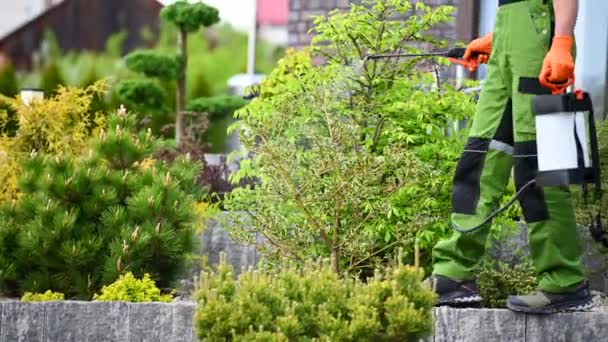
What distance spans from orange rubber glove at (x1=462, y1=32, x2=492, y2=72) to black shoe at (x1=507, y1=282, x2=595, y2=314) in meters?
1.04

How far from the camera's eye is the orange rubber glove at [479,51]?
232 inches

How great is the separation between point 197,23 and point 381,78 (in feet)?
22.6

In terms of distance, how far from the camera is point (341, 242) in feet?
20.6

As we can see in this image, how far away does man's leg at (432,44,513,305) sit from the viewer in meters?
5.58

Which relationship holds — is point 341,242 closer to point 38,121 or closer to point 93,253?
point 93,253

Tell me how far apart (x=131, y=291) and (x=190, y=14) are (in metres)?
7.44

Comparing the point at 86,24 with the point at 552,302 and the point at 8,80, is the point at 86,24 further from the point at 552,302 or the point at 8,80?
the point at 552,302

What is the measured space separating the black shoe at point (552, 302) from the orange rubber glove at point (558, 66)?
0.83 meters

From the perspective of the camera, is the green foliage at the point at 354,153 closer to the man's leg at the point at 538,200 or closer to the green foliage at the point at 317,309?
the man's leg at the point at 538,200

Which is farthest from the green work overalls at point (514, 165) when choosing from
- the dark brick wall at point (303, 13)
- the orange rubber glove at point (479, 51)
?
the dark brick wall at point (303, 13)

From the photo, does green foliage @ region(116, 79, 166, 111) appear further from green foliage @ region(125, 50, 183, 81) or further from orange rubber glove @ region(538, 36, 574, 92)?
orange rubber glove @ region(538, 36, 574, 92)

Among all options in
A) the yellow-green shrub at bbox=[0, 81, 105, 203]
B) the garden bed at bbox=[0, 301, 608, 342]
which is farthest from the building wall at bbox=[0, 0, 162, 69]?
the garden bed at bbox=[0, 301, 608, 342]

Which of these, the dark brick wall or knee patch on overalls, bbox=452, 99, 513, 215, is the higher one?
the dark brick wall

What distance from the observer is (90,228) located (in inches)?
264
